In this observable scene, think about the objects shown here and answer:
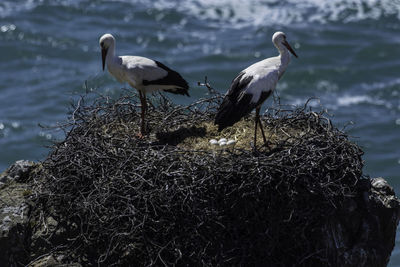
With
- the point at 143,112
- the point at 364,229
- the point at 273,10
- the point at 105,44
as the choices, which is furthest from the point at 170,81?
the point at 273,10

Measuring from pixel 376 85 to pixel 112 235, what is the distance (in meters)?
12.9

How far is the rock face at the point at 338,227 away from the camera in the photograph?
7.88 m

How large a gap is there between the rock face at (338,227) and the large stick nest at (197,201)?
0.60 feet

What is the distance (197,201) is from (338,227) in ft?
5.16

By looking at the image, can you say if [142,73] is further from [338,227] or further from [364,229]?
[364,229]

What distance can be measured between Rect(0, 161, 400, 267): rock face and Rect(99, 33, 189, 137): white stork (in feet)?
5.39

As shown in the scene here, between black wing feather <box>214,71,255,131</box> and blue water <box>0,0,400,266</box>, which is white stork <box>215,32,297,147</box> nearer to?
black wing feather <box>214,71,255,131</box>

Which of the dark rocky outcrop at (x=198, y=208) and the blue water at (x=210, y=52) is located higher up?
the dark rocky outcrop at (x=198, y=208)

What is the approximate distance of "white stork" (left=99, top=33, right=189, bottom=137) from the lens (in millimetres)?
9445

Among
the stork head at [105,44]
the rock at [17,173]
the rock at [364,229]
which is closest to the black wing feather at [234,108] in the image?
the rock at [364,229]

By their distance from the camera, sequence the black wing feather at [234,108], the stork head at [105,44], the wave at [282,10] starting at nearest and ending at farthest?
the black wing feather at [234,108] < the stork head at [105,44] < the wave at [282,10]

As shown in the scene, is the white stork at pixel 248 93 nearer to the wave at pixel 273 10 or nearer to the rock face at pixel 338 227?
the rock face at pixel 338 227

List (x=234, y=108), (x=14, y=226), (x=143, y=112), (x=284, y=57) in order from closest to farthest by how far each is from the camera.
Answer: (x=14, y=226) < (x=234, y=108) < (x=284, y=57) < (x=143, y=112)

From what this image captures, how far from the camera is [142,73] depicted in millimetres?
9430
